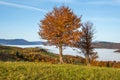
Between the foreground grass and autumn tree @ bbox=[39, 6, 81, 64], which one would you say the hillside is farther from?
the foreground grass

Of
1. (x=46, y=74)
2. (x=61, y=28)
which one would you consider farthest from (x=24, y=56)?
(x=46, y=74)

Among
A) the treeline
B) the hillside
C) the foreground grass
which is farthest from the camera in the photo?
the treeline

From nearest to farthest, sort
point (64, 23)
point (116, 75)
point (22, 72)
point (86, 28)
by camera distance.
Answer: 1. point (22, 72)
2. point (116, 75)
3. point (64, 23)
4. point (86, 28)

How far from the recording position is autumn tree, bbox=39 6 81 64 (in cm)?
6028

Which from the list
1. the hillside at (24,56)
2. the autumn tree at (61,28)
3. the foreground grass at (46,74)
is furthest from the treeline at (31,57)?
the foreground grass at (46,74)

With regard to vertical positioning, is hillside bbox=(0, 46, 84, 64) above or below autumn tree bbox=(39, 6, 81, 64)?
below

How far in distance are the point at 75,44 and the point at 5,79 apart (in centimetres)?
4300

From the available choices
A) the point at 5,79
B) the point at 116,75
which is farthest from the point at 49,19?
the point at 5,79

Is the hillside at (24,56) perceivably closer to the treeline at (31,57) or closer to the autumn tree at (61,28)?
the treeline at (31,57)

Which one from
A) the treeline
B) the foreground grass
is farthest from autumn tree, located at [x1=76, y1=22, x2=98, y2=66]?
the foreground grass

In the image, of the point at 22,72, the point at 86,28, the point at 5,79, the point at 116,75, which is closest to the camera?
the point at 5,79

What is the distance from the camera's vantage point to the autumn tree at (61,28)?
60.3 meters

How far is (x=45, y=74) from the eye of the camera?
23.3 meters

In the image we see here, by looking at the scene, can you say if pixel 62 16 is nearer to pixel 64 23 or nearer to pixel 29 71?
pixel 64 23
